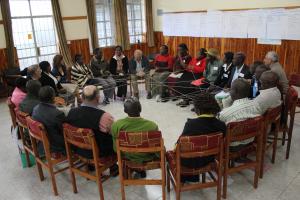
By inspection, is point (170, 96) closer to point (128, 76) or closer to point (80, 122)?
point (128, 76)

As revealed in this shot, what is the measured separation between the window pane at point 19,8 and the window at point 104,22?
178cm

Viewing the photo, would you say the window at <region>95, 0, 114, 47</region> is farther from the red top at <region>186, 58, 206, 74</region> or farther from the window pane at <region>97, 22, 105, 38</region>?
the red top at <region>186, 58, 206, 74</region>

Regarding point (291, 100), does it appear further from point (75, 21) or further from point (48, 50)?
point (48, 50)

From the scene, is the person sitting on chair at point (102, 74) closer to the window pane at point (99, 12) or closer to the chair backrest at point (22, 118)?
the window pane at point (99, 12)

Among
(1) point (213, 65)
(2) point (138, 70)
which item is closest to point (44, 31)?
(2) point (138, 70)

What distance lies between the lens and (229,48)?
653 cm

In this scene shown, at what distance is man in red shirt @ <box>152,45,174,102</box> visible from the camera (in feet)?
17.7

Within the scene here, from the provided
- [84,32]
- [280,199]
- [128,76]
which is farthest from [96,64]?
[280,199]

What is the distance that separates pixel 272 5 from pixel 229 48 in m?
1.34

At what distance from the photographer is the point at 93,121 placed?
7.52ft

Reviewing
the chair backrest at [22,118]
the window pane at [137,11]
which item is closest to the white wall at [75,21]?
the window pane at [137,11]

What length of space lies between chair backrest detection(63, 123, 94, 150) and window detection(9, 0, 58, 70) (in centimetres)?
499

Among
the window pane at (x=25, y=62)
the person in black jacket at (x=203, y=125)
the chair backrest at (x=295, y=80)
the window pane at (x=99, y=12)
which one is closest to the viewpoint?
the person in black jacket at (x=203, y=125)

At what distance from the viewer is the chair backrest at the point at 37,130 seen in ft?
7.73
